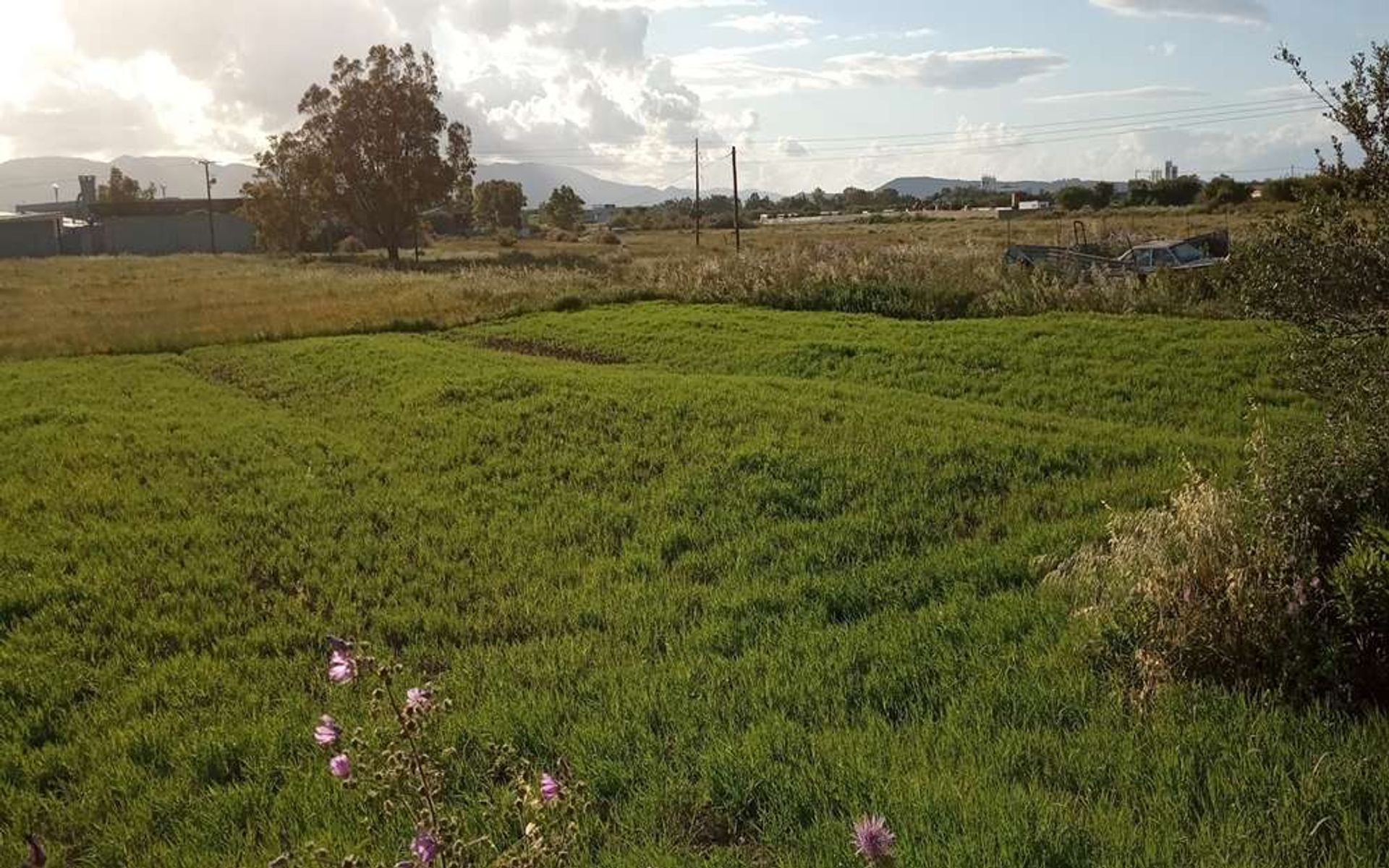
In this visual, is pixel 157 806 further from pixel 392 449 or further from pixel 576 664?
pixel 392 449

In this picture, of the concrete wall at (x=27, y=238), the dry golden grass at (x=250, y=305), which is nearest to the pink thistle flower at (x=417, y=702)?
the dry golden grass at (x=250, y=305)

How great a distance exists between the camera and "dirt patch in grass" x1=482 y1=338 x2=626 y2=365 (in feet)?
68.2

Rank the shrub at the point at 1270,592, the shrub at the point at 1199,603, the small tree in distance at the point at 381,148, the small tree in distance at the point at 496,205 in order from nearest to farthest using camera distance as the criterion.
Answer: the shrub at the point at 1270,592 → the shrub at the point at 1199,603 → the small tree in distance at the point at 381,148 → the small tree in distance at the point at 496,205

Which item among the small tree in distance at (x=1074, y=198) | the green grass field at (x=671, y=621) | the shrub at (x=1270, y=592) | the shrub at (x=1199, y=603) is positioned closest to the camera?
the green grass field at (x=671, y=621)

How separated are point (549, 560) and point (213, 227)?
10318cm

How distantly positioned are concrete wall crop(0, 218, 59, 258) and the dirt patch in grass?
275 ft

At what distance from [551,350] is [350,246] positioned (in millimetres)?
68374

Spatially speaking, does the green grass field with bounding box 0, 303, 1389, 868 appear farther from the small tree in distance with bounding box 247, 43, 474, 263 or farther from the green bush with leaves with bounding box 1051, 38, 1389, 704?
the small tree in distance with bounding box 247, 43, 474, 263

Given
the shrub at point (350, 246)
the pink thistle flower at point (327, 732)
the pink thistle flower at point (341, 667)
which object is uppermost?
the shrub at point (350, 246)

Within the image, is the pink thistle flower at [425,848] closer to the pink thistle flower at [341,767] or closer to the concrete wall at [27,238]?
the pink thistle flower at [341,767]

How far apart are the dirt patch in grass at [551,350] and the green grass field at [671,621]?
5526mm

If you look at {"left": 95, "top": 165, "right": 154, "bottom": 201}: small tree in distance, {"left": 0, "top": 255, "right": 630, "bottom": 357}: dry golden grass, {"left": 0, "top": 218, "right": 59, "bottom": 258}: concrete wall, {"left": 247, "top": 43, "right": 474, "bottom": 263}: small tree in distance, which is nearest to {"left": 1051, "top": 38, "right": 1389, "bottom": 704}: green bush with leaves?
{"left": 0, "top": 255, "right": 630, "bottom": 357}: dry golden grass

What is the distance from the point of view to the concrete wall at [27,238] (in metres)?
88.9

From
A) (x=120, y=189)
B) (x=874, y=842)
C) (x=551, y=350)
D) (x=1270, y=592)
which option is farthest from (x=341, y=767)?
(x=120, y=189)
